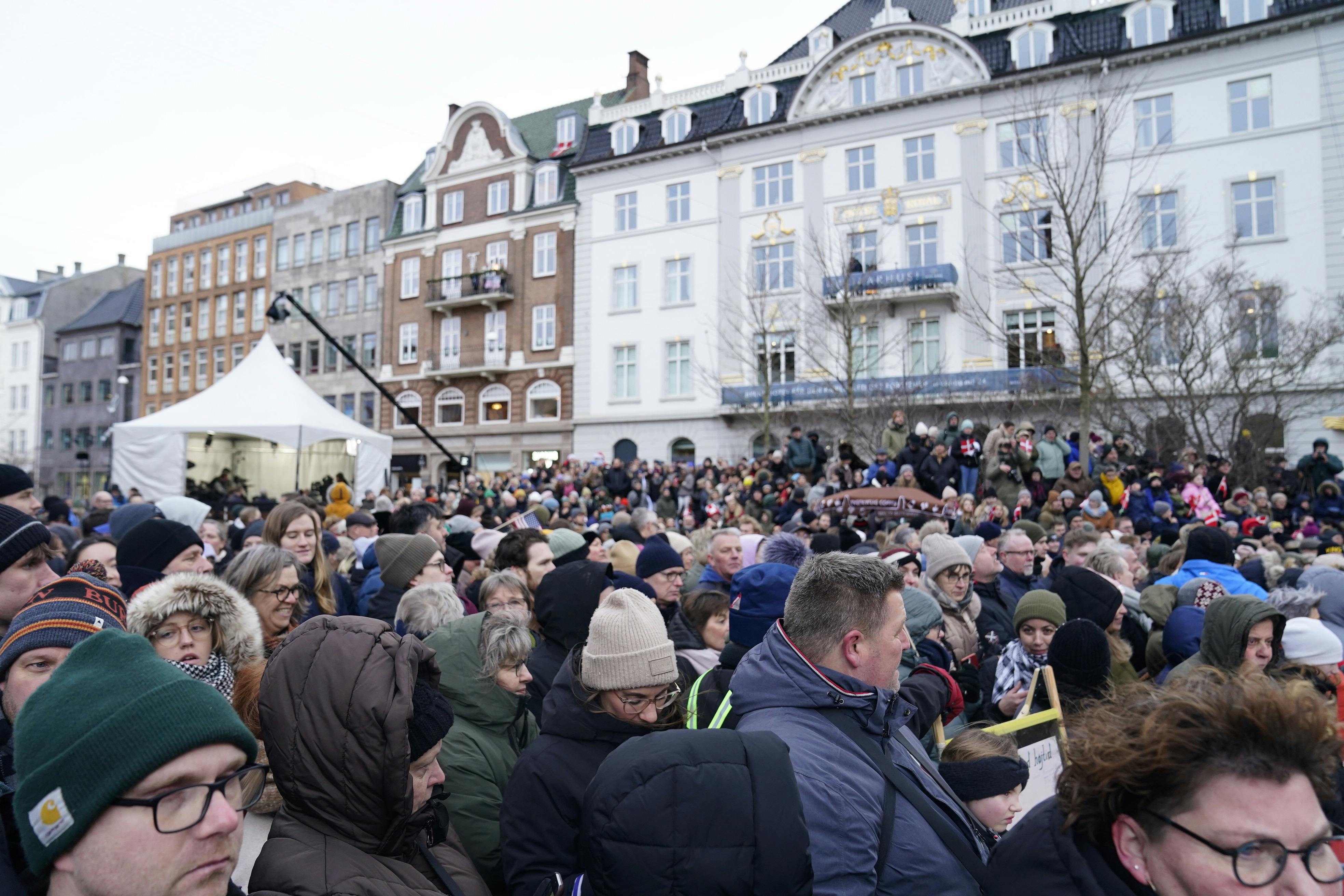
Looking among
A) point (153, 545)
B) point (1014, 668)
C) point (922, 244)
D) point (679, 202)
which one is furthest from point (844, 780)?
point (679, 202)

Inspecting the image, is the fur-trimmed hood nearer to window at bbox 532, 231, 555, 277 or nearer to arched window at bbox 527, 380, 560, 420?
arched window at bbox 527, 380, 560, 420

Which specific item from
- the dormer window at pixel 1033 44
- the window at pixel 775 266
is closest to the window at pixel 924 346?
the window at pixel 775 266

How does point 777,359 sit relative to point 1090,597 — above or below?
above

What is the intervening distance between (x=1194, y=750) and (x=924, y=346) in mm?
27775

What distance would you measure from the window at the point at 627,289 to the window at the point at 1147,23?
17993mm

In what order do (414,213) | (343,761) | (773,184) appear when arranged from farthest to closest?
(414,213) → (773,184) → (343,761)

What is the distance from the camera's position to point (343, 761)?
2039 mm

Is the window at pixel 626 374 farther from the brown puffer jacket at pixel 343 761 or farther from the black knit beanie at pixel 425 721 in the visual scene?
the brown puffer jacket at pixel 343 761

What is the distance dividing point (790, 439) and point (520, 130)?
29.1m

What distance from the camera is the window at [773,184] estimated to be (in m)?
30.3

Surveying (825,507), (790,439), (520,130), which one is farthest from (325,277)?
(825,507)

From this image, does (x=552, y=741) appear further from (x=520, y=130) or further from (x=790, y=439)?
(x=520, y=130)

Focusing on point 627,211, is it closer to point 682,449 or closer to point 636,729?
point 682,449

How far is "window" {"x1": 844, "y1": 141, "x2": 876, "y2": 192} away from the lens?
2883 cm
